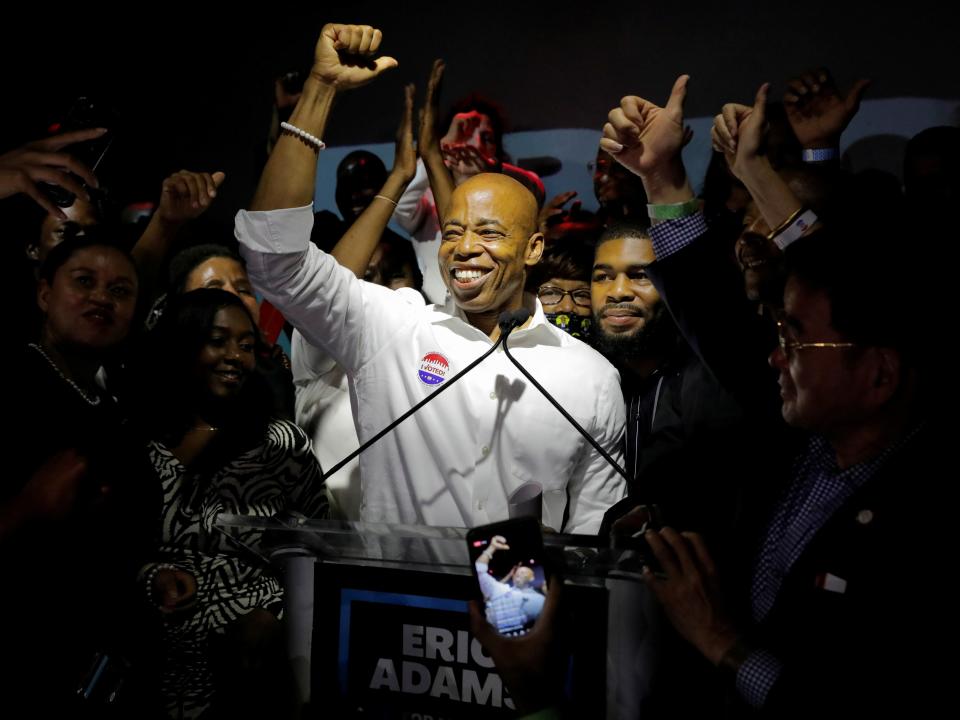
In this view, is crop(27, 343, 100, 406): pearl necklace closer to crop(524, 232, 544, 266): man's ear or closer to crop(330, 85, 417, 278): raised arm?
crop(330, 85, 417, 278): raised arm

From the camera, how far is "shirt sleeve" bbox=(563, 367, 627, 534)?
2494mm

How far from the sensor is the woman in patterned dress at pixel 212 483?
6.94ft

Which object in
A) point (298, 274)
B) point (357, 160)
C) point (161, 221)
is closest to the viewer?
point (298, 274)

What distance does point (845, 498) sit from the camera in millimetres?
1430

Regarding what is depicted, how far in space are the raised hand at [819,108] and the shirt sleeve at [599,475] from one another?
3.08 feet

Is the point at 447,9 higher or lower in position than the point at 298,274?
higher

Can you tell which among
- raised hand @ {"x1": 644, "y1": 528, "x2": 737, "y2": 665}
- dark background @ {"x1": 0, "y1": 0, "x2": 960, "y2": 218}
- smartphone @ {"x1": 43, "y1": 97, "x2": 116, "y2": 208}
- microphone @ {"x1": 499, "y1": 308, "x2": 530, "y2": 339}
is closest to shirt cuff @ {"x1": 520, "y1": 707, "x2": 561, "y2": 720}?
raised hand @ {"x1": 644, "y1": 528, "x2": 737, "y2": 665}

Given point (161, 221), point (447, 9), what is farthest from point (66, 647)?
point (447, 9)

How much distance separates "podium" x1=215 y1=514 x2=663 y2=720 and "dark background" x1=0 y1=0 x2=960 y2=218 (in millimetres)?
2742

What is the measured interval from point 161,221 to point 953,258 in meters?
2.67

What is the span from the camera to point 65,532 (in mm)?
1886

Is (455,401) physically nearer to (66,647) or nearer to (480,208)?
(480,208)

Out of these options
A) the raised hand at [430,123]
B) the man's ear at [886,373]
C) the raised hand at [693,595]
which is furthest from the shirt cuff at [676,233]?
the raised hand at [430,123]

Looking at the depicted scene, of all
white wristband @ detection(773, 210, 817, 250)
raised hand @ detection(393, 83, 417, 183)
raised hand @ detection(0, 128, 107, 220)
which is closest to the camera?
white wristband @ detection(773, 210, 817, 250)
